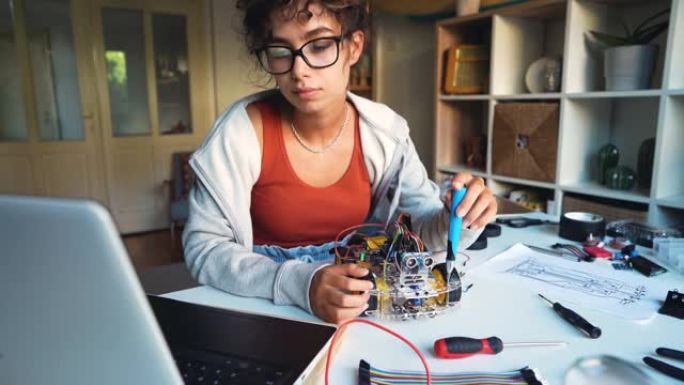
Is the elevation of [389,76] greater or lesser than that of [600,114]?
greater

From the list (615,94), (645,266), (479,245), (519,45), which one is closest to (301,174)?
(479,245)

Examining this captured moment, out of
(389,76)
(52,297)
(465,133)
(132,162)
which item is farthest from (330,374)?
(132,162)

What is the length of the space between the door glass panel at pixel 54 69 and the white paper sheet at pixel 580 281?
3.89 meters

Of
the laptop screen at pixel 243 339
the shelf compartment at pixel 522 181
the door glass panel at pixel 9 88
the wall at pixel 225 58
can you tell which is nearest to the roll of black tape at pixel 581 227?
the laptop screen at pixel 243 339

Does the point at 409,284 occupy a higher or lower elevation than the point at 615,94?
lower

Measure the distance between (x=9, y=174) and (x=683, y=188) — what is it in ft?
14.4

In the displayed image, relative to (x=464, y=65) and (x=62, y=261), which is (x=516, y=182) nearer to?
(x=464, y=65)

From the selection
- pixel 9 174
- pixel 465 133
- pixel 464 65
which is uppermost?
pixel 464 65

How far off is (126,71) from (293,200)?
3.50 metres

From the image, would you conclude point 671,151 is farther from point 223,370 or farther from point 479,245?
point 223,370

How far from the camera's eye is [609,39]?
80.7 inches

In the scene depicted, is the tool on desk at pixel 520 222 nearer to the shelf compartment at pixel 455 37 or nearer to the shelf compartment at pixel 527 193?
the shelf compartment at pixel 527 193

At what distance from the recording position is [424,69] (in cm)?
390

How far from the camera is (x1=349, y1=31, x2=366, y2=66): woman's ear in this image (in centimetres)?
105
